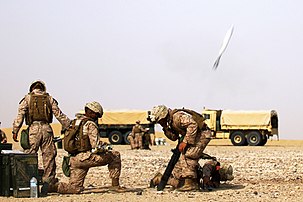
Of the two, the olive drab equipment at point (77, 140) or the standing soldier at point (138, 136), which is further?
the standing soldier at point (138, 136)

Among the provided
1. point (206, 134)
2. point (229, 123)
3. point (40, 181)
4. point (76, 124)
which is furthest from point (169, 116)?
point (229, 123)

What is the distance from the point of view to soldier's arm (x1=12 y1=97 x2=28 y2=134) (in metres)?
11.5

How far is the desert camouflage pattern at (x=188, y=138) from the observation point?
36.6ft

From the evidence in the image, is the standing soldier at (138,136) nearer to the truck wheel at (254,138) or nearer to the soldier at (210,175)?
the truck wheel at (254,138)

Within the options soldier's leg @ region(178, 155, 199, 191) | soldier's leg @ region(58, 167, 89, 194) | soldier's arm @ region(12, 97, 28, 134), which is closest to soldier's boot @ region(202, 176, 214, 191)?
soldier's leg @ region(178, 155, 199, 191)

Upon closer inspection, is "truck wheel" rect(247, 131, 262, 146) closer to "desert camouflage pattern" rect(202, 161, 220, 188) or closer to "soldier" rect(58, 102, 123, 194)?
"desert camouflage pattern" rect(202, 161, 220, 188)

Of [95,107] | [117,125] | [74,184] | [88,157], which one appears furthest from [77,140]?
[117,125]

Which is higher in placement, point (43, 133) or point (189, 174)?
point (43, 133)

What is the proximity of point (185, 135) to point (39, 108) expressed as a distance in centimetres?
250

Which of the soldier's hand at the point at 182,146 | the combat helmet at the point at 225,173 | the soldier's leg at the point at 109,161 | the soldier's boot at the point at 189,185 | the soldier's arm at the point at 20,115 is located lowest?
the soldier's boot at the point at 189,185

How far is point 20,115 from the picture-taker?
37.9 feet

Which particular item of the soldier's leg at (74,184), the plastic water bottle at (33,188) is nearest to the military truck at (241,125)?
the soldier's leg at (74,184)

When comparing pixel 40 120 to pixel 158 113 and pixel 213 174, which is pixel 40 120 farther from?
pixel 213 174

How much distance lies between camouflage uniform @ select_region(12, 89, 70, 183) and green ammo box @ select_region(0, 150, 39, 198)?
100 centimetres
